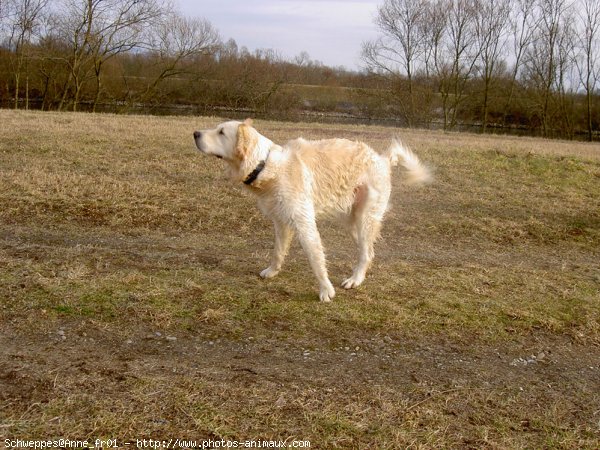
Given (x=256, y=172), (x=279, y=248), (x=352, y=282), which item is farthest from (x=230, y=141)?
(x=352, y=282)

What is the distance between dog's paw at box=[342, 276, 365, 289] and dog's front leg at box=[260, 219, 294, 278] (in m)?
0.69

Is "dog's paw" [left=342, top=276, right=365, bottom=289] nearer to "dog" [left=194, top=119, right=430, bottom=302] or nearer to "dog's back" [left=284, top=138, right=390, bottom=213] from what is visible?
"dog" [left=194, top=119, right=430, bottom=302]

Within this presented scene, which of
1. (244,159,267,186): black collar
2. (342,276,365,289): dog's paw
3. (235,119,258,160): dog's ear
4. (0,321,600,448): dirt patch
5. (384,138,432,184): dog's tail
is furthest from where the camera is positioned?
(384,138,432,184): dog's tail

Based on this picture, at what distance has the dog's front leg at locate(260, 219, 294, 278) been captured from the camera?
534cm

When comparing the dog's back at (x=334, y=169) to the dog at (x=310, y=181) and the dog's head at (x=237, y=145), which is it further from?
the dog's head at (x=237, y=145)

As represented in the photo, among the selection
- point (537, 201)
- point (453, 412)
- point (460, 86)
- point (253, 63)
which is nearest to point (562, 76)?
point (460, 86)

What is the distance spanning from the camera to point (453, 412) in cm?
321

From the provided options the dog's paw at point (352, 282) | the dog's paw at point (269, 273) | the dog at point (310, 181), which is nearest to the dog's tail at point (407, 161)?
the dog at point (310, 181)

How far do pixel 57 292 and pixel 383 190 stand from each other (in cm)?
320

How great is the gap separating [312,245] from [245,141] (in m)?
1.11

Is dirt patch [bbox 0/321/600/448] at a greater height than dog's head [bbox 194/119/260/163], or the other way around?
dog's head [bbox 194/119/260/163]

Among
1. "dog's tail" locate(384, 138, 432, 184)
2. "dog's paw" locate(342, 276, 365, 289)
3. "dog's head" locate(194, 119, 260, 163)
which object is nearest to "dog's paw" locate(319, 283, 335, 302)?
"dog's paw" locate(342, 276, 365, 289)

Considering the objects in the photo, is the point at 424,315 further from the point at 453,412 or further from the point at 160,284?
the point at 160,284

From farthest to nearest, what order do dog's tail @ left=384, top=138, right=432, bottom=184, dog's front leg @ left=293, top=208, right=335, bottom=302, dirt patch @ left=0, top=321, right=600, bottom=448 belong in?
1. dog's tail @ left=384, top=138, right=432, bottom=184
2. dog's front leg @ left=293, top=208, right=335, bottom=302
3. dirt patch @ left=0, top=321, right=600, bottom=448
